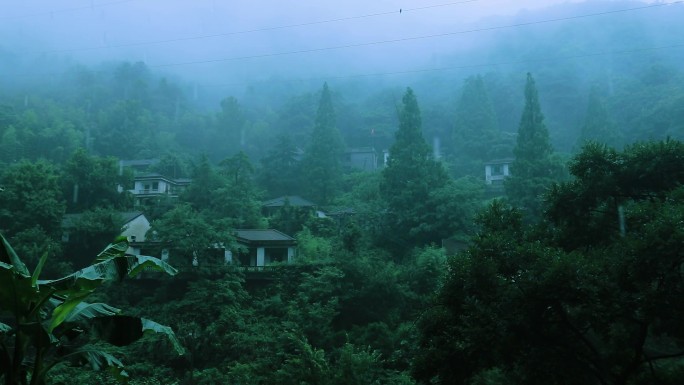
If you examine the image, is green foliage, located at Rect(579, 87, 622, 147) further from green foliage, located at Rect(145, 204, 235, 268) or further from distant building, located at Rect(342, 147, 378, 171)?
green foliage, located at Rect(145, 204, 235, 268)

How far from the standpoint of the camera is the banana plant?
548 cm

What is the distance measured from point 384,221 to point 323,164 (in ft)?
37.2

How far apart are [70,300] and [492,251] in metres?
5.44

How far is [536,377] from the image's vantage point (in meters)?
7.19

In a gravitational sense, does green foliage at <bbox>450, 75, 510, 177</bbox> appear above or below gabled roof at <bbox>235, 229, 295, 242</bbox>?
above

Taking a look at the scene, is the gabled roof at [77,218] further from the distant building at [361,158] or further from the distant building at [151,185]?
the distant building at [361,158]

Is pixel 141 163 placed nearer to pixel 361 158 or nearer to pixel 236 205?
pixel 361 158

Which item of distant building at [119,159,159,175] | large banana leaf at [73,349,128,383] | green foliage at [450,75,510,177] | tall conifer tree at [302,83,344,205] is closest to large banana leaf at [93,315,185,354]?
large banana leaf at [73,349,128,383]

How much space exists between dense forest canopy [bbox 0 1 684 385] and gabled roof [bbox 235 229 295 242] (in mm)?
246

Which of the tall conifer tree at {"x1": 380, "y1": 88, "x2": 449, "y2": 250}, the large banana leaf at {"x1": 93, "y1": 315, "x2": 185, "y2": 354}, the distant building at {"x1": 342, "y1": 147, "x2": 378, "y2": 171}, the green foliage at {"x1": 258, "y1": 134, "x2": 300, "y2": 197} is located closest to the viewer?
the large banana leaf at {"x1": 93, "y1": 315, "x2": 185, "y2": 354}

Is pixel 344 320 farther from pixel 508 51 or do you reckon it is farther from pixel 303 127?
pixel 508 51

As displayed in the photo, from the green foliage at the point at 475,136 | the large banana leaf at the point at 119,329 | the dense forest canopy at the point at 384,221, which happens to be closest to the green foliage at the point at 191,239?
the dense forest canopy at the point at 384,221

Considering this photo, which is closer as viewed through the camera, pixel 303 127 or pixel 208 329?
pixel 208 329

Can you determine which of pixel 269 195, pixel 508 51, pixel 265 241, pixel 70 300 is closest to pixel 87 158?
pixel 265 241
